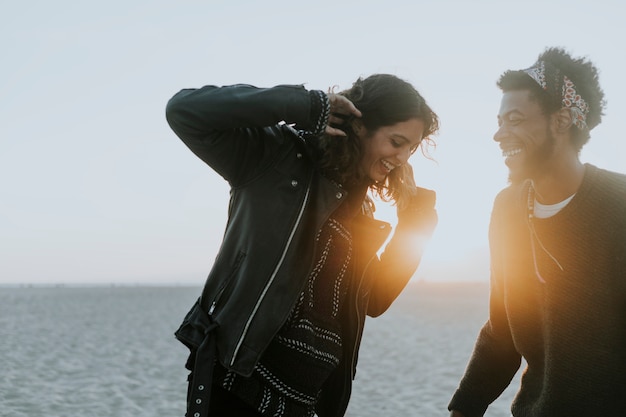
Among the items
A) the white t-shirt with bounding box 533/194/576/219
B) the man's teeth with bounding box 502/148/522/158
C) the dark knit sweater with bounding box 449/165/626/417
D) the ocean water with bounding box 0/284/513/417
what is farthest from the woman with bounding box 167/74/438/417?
the ocean water with bounding box 0/284/513/417

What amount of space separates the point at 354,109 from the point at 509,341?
5.87 feet

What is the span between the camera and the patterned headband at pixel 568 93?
3693 mm

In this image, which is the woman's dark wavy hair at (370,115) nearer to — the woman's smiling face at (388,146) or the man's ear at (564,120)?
the woman's smiling face at (388,146)

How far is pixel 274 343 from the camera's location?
3.23 m

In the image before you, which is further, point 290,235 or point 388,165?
point 388,165

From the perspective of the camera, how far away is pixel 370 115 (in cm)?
345

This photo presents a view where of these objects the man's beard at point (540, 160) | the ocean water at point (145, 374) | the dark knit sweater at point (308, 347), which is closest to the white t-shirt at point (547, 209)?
the man's beard at point (540, 160)

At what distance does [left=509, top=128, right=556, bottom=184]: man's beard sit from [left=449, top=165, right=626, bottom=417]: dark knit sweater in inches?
8.6

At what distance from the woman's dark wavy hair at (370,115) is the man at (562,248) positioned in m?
0.58

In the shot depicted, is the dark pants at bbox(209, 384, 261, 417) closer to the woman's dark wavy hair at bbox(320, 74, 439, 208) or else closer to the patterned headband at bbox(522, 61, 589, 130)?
the woman's dark wavy hair at bbox(320, 74, 439, 208)

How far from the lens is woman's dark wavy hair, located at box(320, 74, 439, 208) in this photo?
3.35m

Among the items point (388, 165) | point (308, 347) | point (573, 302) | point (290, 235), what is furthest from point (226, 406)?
point (573, 302)

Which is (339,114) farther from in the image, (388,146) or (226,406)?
(226,406)

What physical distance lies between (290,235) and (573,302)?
1583 mm
